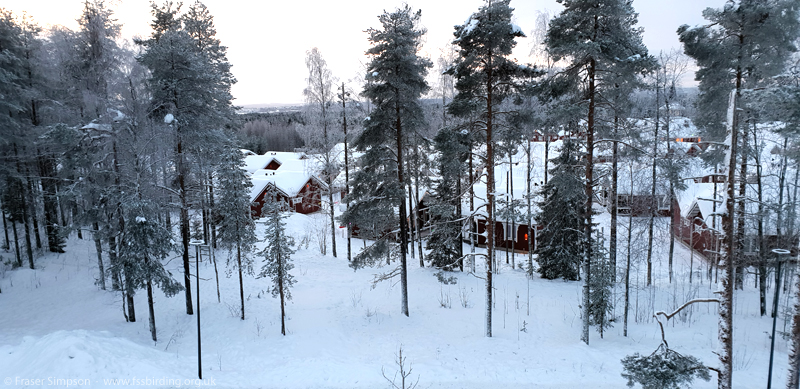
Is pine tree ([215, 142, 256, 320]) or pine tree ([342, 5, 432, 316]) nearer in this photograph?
pine tree ([342, 5, 432, 316])

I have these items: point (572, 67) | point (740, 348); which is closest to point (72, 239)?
point (572, 67)

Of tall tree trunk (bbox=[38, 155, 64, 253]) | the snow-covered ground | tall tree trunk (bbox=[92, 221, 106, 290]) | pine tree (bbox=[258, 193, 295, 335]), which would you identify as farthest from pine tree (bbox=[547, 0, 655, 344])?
tall tree trunk (bbox=[38, 155, 64, 253])

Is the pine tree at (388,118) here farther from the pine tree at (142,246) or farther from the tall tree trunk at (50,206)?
the tall tree trunk at (50,206)

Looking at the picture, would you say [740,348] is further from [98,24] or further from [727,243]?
[98,24]

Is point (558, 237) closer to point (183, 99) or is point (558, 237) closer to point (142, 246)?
point (183, 99)

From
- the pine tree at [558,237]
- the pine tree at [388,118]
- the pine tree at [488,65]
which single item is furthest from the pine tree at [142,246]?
the pine tree at [558,237]

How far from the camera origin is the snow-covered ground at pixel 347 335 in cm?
1146

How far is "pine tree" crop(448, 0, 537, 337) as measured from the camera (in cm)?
1130

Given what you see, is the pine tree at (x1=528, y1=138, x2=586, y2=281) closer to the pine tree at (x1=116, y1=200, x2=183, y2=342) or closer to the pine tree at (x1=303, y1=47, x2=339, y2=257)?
the pine tree at (x1=303, y1=47, x2=339, y2=257)

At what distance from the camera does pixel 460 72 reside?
12305 mm

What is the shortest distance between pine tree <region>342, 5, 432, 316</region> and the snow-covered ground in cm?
306

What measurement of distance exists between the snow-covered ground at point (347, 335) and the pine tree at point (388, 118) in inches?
120

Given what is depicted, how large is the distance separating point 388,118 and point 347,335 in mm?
8411

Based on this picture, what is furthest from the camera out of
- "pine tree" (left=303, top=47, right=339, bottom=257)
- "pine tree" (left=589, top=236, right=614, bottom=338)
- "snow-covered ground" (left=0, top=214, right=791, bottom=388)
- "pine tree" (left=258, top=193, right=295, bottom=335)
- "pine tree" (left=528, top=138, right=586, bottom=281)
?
"pine tree" (left=303, top=47, right=339, bottom=257)
